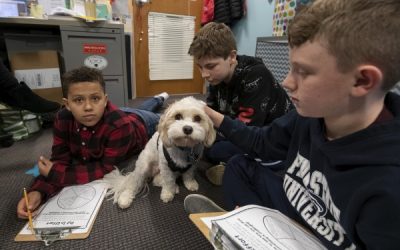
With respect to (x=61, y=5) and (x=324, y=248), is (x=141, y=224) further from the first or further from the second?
(x=61, y=5)

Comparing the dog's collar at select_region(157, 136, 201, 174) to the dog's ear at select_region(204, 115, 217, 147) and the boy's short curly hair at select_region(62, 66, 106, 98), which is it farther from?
the boy's short curly hair at select_region(62, 66, 106, 98)

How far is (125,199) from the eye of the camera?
1158mm

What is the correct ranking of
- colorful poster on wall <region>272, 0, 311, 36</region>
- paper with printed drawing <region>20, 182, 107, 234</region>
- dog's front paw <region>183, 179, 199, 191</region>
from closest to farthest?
paper with printed drawing <region>20, 182, 107, 234</region>
dog's front paw <region>183, 179, 199, 191</region>
colorful poster on wall <region>272, 0, 311, 36</region>

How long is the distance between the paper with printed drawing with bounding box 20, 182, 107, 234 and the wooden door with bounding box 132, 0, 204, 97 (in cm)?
241

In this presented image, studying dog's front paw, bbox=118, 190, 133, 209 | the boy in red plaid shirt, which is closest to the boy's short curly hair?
the boy in red plaid shirt

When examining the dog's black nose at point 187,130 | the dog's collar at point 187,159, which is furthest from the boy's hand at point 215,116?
the dog's collar at point 187,159

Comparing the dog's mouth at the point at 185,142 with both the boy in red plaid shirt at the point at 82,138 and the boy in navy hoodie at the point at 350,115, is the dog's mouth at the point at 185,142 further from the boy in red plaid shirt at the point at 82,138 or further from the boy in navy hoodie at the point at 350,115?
the boy in navy hoodie at the point at 350,115

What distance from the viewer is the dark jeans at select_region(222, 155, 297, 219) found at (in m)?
0.89

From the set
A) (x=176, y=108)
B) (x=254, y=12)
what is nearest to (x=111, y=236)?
(x=176, y=108)

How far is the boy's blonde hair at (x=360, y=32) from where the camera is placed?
0.47 meters

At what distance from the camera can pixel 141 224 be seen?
106 centimetres

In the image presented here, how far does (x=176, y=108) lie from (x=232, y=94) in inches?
15.6

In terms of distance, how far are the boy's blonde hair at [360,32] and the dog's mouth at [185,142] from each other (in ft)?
2.19

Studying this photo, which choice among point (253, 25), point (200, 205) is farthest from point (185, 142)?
point (253, 25)
